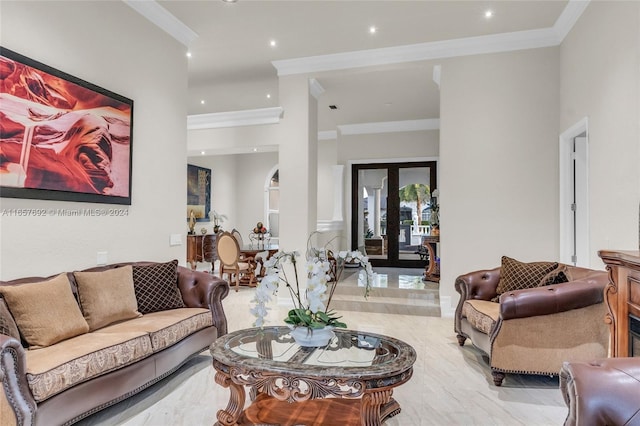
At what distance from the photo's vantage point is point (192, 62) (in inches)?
220

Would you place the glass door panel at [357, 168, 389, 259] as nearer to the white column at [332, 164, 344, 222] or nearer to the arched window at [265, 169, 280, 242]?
the white column at [332, 164, 344, 222]

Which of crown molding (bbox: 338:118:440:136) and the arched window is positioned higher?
crown molding (bbox: 338:118:440:136)

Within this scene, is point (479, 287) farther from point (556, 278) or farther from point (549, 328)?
point (549, 328)

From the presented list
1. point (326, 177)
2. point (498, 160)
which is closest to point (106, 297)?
point (498, 160)

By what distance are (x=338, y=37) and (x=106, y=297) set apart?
382 centimetres

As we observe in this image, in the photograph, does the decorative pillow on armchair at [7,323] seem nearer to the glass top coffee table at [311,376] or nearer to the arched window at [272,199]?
the glass top coffee table at [311,376]

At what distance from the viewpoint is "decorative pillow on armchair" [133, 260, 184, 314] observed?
3404 millimetres

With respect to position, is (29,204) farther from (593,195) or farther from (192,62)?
(593,195)

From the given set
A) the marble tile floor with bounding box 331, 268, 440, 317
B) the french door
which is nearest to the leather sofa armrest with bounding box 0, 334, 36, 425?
the marble tile floor with bounding box 331, 268, 440, 317

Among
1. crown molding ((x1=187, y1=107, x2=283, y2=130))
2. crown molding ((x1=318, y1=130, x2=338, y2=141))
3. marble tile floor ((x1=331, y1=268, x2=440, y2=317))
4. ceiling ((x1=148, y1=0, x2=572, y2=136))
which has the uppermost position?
ceiling ((x1=148, y1=0, x2=572, y2=136))

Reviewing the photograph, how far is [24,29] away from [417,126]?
7.20m

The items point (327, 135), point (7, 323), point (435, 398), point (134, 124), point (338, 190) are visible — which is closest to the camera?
point (7, 323)

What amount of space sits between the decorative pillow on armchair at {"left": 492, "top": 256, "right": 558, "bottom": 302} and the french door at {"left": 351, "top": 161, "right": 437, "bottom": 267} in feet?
17.8

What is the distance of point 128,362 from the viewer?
260cm
